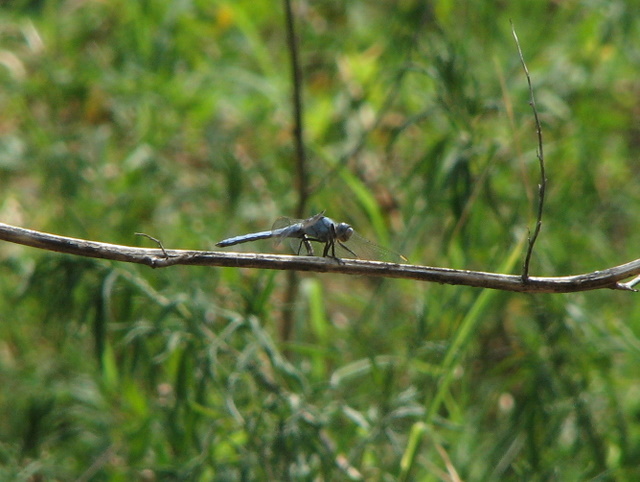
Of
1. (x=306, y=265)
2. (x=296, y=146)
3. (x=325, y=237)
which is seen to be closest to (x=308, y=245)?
(x=325, y=237)

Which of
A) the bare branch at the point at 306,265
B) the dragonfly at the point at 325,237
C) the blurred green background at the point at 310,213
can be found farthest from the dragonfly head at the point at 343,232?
the blurred green background at the point at 310,213

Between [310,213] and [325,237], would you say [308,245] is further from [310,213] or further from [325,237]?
[310,213]

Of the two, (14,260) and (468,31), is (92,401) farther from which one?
(468,31)

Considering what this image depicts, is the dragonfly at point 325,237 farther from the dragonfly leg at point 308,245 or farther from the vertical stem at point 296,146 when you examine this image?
the vertical stem at point 296,146

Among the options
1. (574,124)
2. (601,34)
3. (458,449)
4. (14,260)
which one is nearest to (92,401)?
(14,260)

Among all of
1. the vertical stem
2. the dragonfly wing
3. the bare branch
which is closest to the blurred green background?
the vertical stem
